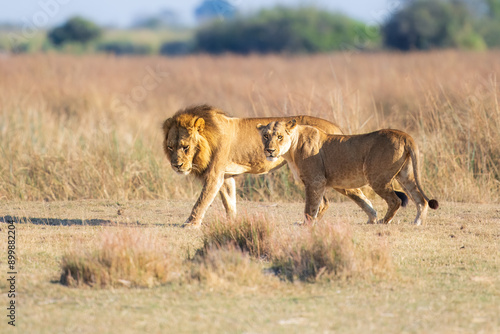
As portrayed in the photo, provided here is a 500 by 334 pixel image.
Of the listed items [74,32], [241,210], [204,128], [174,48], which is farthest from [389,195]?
[174,48]

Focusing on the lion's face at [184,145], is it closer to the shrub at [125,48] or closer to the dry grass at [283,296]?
the dry grass at [283,296]

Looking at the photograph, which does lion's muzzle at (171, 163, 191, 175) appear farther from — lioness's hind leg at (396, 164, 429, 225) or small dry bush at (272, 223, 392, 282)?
lioness's hind leg at (396, 164, 429, 225)

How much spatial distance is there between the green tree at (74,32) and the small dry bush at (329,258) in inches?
1979

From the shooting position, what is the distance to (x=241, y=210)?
8.29 m

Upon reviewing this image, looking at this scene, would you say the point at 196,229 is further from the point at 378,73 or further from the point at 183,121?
the point at 378,73

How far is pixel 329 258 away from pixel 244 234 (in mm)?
1068

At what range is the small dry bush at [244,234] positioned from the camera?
679 cm

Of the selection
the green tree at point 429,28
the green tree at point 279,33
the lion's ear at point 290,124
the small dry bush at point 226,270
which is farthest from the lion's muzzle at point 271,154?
the green tree at point 279,33

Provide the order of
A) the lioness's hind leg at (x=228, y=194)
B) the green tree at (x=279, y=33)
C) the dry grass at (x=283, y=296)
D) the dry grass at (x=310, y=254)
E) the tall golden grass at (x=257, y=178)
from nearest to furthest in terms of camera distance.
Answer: the dry grass at (x=283, y=296) < the dry grass at (x=310, y=254) < the lioness's hind leg at (x=228, y=194) < the tall golden grass at (x=257, y=178) < the green tree at (x=279, y=33)

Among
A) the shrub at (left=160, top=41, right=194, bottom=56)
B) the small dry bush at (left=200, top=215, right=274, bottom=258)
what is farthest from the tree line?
the small dry bush at (left=200, top=215, right=274, bottom=258)

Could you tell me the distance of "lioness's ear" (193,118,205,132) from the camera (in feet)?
26.8

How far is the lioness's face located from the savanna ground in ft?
2.18

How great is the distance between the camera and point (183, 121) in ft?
26.9

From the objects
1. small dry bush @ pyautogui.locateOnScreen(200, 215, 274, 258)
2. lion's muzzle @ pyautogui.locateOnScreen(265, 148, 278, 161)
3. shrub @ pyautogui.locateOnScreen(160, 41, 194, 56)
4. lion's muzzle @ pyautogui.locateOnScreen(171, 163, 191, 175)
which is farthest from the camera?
shrub @ pyautogui.locateOnScreen(160, 41, 194, 56)
